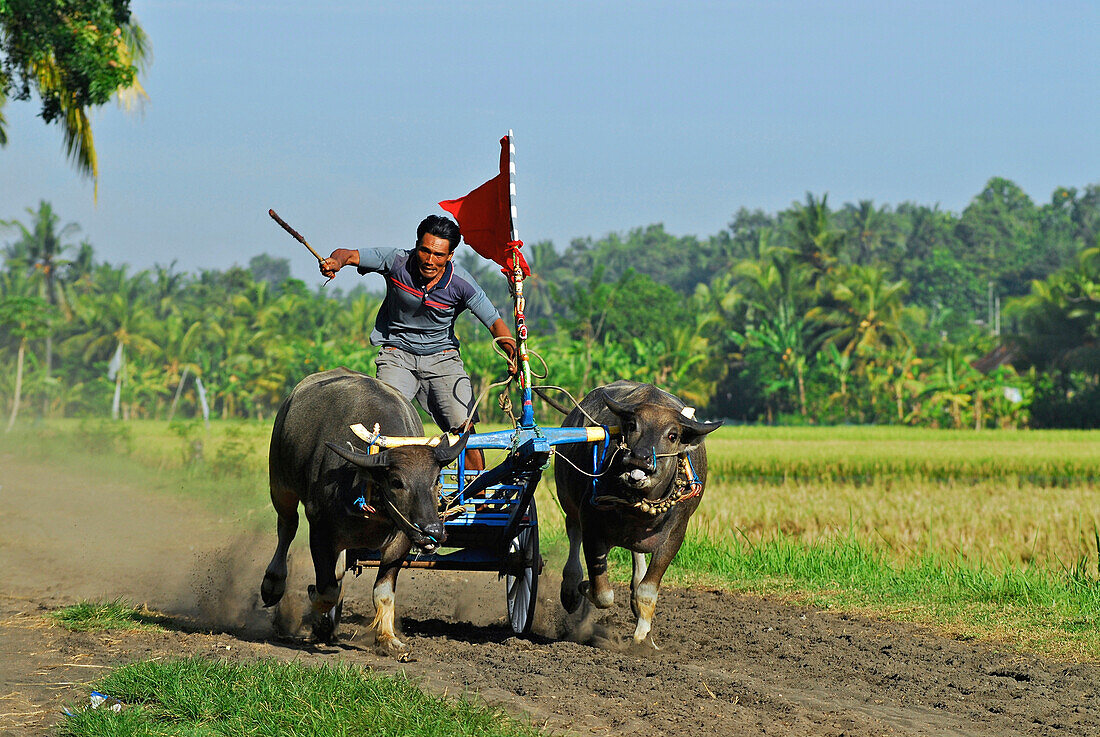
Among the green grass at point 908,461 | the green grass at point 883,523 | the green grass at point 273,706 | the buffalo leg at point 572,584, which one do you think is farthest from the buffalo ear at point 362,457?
the green grass at point 908,461

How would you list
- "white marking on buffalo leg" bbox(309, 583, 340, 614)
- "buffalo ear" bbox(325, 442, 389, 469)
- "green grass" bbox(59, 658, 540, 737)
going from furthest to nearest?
→ "white marking on buffalo leg" bbox(309, 583, 340, 614)
"buffalo ear" bbox(325, 442, 389, 469)
"green grass" bbox(59, 658, 540, 737)

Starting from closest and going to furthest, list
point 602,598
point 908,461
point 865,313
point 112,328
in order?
point 602,598 < point 908,461 < point 865,313 < point 112,328

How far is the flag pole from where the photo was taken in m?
6.32

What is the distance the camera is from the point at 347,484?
19.3 feet

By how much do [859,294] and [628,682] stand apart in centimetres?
4686

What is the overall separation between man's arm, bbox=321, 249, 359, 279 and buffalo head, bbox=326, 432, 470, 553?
1.28 metres

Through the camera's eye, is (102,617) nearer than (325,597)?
No

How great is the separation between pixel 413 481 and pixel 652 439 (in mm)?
1314

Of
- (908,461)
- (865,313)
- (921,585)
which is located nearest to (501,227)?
(921,585)

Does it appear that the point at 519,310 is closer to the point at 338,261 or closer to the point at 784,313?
the point at 338,261

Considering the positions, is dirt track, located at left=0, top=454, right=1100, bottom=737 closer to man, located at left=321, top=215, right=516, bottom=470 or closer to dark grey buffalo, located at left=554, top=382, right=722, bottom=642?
dark grey buffalo, located at left=554, top=382, right=722, bottom=642

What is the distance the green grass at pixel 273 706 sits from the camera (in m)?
4.29

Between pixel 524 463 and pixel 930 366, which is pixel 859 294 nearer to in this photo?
pixel 930 366

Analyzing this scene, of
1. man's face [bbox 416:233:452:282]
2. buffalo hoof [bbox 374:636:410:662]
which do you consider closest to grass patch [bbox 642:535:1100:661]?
buffalo hoof [bbox 374:636:410:662]
